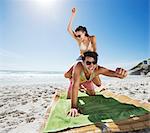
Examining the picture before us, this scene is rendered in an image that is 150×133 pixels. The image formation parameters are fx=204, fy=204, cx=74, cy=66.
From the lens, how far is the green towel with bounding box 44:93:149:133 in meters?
2.06

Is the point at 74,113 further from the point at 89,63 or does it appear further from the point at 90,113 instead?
the point at 89,63

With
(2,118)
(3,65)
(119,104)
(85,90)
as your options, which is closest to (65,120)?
(119,104)

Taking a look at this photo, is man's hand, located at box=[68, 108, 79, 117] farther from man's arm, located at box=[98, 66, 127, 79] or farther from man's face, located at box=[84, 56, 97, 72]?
man's arm, located at box=[98, 66, 127, 79]

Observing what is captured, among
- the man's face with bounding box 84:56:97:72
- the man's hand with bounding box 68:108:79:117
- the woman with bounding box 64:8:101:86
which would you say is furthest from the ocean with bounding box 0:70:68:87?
the man's hand with bounding box 68:108:79:117

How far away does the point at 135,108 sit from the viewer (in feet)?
7.89

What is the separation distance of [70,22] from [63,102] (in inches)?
50.8

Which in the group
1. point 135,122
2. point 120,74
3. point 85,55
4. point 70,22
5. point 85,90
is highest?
point 70,22

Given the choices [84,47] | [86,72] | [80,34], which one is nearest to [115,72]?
[86,72]

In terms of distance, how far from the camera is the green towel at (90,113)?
2.06m

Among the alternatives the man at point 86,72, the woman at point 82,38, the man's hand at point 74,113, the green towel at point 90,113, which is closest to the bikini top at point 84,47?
the woman at point 82,38

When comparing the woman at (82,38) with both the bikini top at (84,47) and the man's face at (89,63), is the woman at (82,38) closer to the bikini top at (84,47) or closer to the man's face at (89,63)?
the bikini top at (84,47)

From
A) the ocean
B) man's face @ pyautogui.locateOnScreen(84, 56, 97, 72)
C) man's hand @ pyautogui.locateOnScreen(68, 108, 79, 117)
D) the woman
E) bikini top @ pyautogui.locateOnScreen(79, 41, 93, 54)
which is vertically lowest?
man's hand @ pyautogui.locateOnScreen(68, 108, 79, 117)

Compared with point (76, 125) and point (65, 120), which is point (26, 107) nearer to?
point (65, 120)

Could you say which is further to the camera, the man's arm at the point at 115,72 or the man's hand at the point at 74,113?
the man's arm at the point at 115,72
